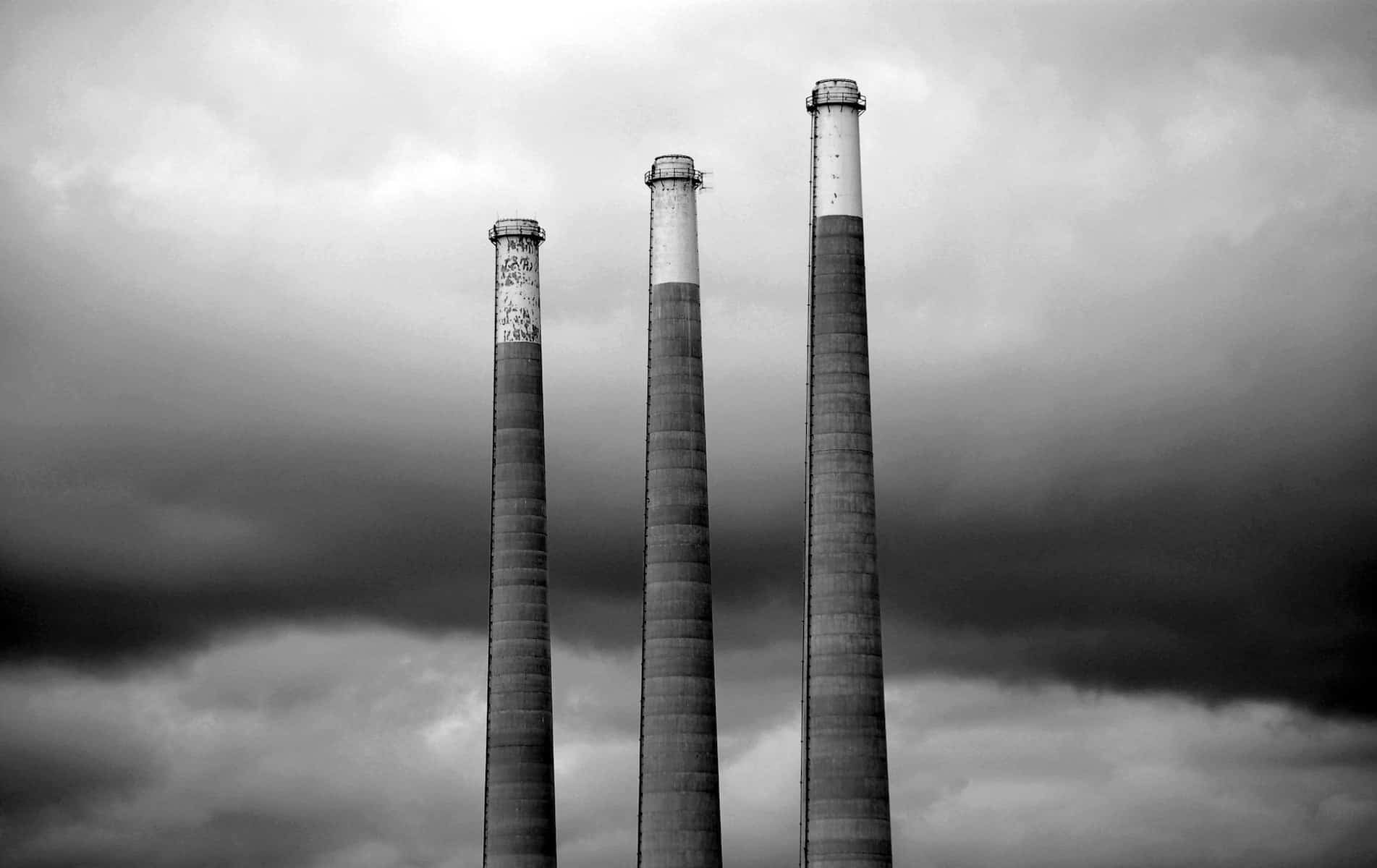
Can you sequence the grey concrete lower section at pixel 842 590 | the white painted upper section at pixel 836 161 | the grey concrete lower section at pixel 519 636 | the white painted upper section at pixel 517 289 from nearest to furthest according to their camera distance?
the grey concrete lower section at pixel 842 590 < the white painted upper section at pixel 836 161 < the grey concrete lower section at pixel 519 636 < the white painted upper section at pixel 517 289

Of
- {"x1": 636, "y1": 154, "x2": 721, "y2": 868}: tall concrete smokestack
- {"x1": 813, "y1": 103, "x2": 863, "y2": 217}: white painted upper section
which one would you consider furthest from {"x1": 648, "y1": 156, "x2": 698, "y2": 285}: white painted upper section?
{"x1": 813, "y1": 103, "x2": 863, "y2": 217}: white painted upper section

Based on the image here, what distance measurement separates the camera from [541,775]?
85438 millimetres

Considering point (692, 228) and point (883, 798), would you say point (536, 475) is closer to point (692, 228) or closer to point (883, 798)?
point (692, 228)

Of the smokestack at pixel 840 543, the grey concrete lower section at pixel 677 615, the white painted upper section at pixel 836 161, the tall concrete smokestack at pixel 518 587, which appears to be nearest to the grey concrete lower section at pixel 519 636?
the tall concrete smokestack at pixel 518 587

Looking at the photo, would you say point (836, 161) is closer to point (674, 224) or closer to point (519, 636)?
point (674, 224)

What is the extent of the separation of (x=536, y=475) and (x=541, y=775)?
11027 mm

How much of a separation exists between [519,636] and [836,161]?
72.6ft

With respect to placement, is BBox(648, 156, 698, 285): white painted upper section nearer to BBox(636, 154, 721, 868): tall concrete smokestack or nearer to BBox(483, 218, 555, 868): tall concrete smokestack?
BBox(636, 154, 721, 868): tall concrete smokestack

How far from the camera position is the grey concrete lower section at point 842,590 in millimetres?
70875

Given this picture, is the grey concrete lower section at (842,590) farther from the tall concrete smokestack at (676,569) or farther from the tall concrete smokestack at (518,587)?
the tall concrete smokestack at (518,587)

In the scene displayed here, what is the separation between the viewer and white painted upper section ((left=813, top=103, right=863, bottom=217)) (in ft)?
247

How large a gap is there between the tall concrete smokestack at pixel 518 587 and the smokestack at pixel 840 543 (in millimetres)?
15897

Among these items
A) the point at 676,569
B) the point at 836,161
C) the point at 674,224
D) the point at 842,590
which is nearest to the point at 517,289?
the point at 674,224

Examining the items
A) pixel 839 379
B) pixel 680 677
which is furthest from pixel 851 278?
pixel 680 677
